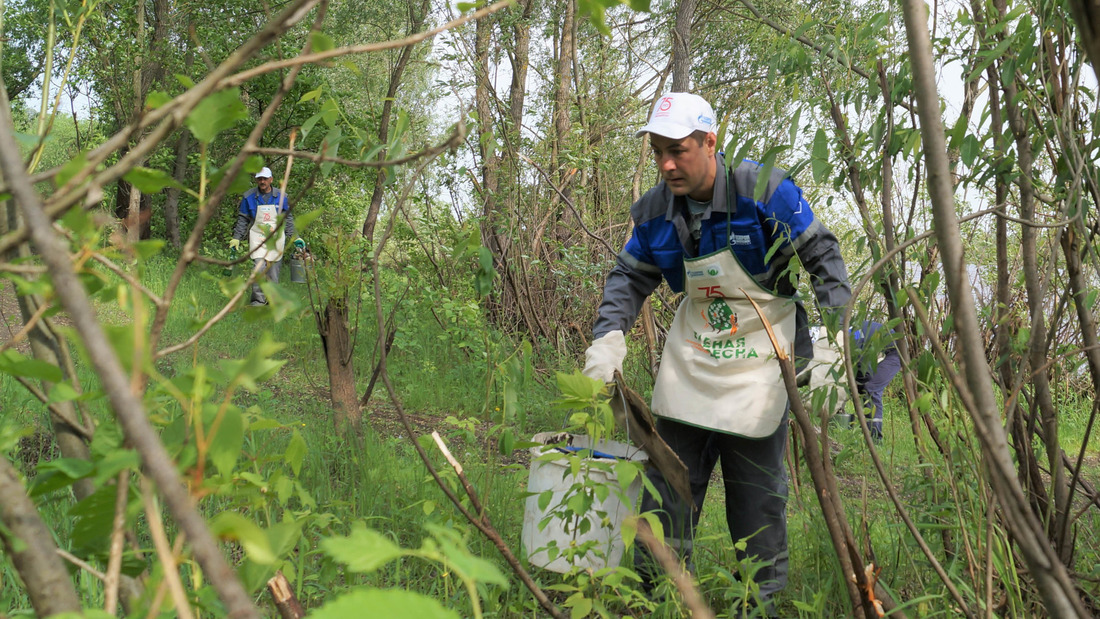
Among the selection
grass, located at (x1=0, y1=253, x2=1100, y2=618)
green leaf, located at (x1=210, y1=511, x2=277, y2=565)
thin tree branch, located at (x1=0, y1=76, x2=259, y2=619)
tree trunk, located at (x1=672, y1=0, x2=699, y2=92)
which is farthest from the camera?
tree trunk, located at (x1=672, y1=0, x2=699, y2=92)

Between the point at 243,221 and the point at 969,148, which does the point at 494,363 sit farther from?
the point at 243,221

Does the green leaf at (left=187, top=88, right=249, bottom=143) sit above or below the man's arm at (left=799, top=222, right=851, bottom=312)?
above

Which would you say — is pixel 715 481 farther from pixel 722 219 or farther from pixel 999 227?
pixel 999 227

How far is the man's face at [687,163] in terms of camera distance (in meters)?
2.63

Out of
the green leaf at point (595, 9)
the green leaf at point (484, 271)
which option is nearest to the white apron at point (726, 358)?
the green leaf at point (484, 271)

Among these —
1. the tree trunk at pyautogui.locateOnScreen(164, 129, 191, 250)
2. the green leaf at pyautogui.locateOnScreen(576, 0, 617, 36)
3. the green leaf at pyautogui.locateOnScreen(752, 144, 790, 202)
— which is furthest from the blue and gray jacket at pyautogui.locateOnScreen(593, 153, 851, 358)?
the tree trunk at pyautogui.locateOnScreen(164, 129, 191, 250)

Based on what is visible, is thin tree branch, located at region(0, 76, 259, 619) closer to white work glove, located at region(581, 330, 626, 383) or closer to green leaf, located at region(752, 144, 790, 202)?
green leaf, located at region(752, 144, 790, 202)

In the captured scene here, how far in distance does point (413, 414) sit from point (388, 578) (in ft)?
9.85

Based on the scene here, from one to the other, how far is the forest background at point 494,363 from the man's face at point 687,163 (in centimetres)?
34

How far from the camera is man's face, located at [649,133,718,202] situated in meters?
2.63

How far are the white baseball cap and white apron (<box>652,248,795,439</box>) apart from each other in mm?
423

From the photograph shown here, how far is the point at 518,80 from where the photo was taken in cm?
863

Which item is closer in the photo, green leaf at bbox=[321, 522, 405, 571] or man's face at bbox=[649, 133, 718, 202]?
green leaf at bbox=[321, 522, 405, 571]

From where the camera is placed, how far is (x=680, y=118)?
258 cm
